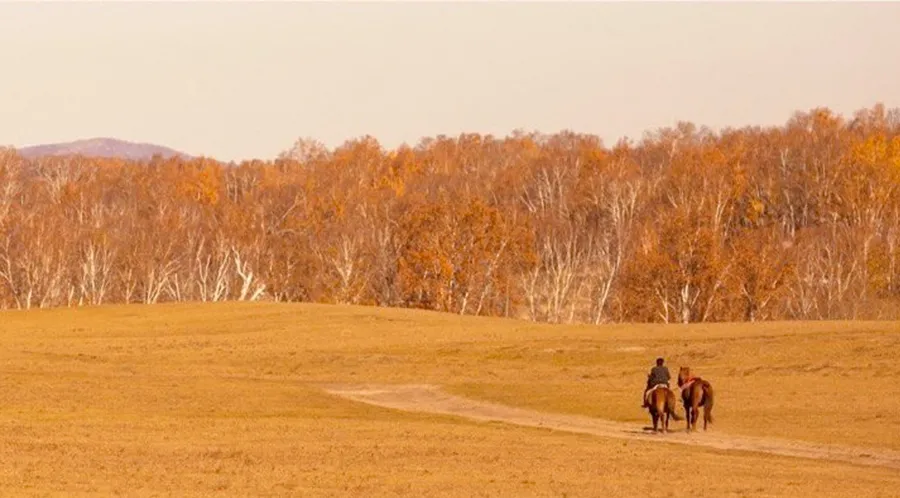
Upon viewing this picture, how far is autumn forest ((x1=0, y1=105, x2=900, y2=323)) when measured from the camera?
11019cm

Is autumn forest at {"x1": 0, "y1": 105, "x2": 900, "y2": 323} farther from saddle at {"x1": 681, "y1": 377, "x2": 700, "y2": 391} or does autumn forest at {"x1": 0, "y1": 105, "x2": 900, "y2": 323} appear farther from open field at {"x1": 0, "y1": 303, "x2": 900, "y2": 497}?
saddle at {"x1": 681, "y1": 377, "x2": 700, "y2": 391}

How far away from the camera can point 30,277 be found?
4823 inches

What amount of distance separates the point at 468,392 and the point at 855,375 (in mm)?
12492

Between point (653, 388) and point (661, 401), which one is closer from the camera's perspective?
point (661, 401)

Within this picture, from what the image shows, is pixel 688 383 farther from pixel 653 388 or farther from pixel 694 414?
pixel 653 388

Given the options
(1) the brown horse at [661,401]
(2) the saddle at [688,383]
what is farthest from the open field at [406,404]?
(2) the saddle at [688,383]

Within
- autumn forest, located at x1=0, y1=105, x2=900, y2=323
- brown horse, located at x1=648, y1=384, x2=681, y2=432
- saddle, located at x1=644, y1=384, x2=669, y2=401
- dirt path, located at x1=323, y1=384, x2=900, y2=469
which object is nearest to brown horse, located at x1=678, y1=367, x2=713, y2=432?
dirt path, located at x1=323, y1=384, x2=900, y2=469

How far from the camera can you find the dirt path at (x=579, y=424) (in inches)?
1457

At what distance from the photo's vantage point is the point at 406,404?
52.5 meters

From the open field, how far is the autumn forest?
28.3 m

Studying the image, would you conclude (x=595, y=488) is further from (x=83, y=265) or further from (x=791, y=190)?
(x=791, y=190)

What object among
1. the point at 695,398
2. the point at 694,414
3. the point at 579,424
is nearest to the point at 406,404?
the point at 579,424

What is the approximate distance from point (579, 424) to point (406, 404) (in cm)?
871

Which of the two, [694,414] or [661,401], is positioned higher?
[661,401]
